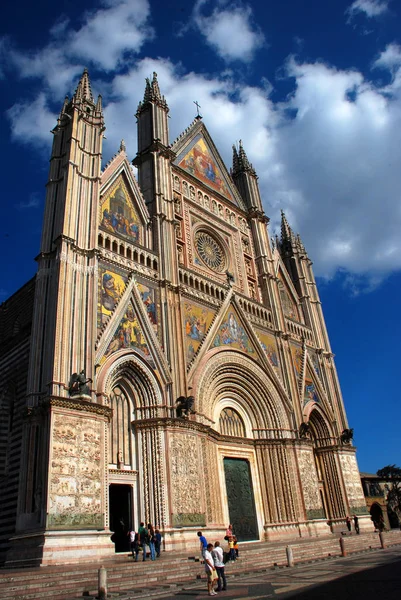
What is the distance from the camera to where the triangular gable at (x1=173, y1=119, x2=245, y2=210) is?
94.7 feet

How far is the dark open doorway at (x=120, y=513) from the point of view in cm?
1723

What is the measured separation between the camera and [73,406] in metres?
15.5

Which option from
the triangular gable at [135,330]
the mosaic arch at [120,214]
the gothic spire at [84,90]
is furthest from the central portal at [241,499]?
the gothic spire at [84,90]

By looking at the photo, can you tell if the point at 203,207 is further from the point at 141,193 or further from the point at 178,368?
the point at 178,368

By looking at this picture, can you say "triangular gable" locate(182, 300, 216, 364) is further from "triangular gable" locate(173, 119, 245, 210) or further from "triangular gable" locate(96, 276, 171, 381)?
"triangular gable" locate(173, 119, 245, 210)

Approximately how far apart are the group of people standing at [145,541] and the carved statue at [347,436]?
52.3 feet

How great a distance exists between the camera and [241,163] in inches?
1356

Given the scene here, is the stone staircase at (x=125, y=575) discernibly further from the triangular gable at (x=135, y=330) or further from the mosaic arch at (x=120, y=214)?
the mosaic arch at (x=120, y=214)

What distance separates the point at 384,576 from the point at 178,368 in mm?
11482

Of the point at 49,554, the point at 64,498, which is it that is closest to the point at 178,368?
the point at 64,498

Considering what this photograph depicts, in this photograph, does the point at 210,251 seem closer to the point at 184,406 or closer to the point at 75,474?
the point at 184,406

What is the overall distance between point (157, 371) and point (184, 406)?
5.70 feet

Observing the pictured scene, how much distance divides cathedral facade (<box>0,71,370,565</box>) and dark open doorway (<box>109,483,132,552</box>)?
0.07 metres

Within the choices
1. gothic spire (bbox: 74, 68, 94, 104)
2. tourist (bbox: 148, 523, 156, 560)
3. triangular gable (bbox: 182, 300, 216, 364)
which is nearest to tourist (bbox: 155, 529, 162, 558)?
tourist (bbox: 148, 523, 156, 560)
